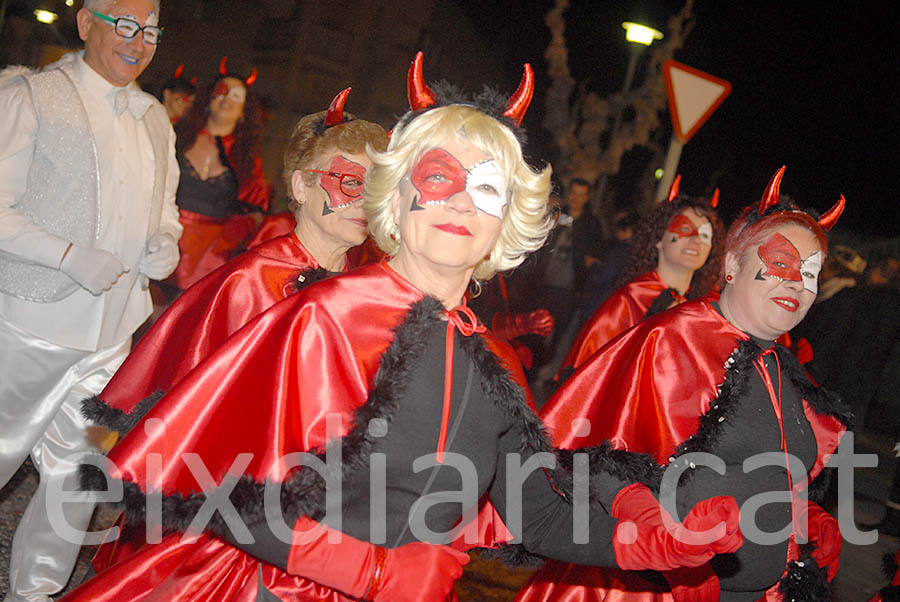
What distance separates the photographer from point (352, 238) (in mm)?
3371

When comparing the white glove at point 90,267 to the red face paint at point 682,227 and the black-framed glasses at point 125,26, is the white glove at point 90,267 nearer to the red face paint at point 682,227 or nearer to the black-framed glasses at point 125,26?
the black-framed glasses at point 125,26

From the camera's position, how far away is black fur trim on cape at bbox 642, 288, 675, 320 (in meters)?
5.05

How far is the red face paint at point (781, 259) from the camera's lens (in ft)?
9.90

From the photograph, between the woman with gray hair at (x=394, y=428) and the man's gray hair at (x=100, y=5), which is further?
the man's gray hair at (x=100, y=5)

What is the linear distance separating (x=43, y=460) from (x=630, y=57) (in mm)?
10442

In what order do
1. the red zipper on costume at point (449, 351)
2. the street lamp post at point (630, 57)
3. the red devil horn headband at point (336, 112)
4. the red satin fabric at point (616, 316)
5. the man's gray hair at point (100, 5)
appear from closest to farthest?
1. the red zipper on costume at point (449, 351)
2. the man's gray hair at point (100, 5)
3. the red devil horn headband at point (336, 112)
4. the red satin fabric at point (616, 316)
5. the street lamp post at point (630, 57)

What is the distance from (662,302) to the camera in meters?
5.07

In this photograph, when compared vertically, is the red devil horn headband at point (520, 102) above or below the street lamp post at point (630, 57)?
below

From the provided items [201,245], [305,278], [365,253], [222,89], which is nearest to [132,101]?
[305,278]

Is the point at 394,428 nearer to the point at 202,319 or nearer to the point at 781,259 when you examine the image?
the point at 202,319

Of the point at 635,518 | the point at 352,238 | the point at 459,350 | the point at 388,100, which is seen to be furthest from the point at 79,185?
the point at 388,100

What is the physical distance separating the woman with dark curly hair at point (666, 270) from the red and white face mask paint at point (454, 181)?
9.57 ft

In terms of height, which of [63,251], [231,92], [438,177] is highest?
[231,92]

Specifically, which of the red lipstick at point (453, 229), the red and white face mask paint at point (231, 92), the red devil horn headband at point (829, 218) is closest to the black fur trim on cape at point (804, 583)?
the red devil horn headband at point (829, 218)
